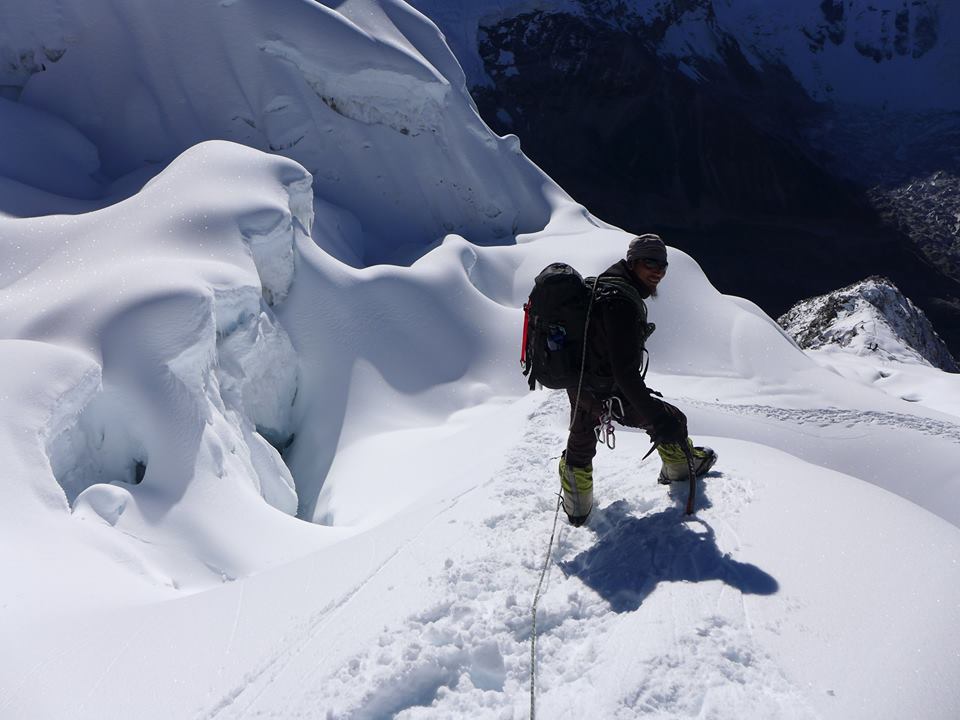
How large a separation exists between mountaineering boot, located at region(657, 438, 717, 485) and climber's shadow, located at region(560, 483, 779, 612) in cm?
21

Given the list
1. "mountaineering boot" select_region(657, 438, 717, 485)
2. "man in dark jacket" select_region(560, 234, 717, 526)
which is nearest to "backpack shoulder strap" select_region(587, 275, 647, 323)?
"man in dark jacket" select_region(560, 234, 717, 526)

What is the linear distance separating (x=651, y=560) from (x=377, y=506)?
341cm

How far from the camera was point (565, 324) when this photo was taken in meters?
3.29

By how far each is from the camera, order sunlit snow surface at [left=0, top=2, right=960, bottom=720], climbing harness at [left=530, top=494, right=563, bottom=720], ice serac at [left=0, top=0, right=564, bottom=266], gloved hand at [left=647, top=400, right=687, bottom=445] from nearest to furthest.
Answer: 1. climbing harness at [left=530, top=494, right=563, bottom=720]
2. sunlit snow surface at [left=0, top=2, right=960, bottom=720]
3. gloved hand at [left=647, top=400, right=687, bottom=445]
4. ice serac at [left=0, top=0, right=564, bottom=266]

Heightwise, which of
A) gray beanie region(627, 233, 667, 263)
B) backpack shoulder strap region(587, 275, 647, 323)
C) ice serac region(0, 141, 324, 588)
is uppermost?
gray beanie region(627, 233, 667, 263)

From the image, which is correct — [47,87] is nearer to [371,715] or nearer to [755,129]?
[371,715]

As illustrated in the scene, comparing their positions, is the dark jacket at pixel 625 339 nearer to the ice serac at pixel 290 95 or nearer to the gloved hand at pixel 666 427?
the gloved hand at pixel 666 427

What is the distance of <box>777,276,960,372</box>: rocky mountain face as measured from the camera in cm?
2042

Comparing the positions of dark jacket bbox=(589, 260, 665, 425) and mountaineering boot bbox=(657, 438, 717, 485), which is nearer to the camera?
dark jacket bbox=(589, 260, 665, 425)

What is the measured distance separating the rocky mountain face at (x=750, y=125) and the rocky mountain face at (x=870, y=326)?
29.3 ft

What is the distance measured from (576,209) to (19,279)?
1251 cm

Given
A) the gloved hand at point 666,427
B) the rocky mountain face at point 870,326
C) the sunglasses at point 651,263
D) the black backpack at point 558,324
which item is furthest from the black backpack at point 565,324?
the rocky mountain face at point 870,326

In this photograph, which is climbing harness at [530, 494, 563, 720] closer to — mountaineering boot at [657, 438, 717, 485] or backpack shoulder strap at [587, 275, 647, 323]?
mountaineering boot at [657, 438, 717, 485]

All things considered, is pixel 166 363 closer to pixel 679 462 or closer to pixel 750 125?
pixel 679 462
